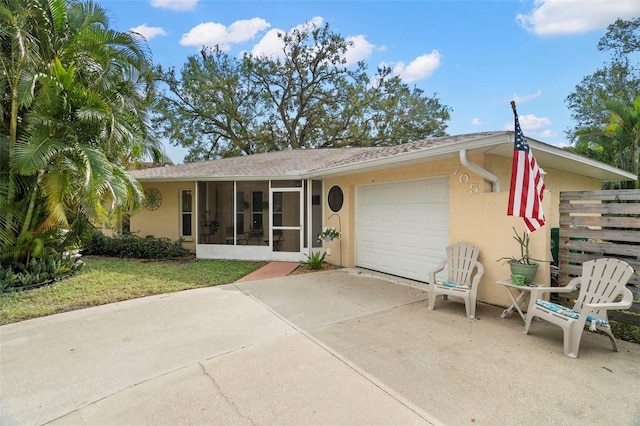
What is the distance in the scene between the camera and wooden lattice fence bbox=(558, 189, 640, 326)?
3945mm

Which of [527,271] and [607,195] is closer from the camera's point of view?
[607,195]

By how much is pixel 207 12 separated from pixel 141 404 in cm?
1281

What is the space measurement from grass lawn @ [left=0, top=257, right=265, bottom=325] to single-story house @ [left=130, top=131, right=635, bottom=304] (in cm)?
152

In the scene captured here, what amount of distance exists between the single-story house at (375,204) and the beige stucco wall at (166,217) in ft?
0.13

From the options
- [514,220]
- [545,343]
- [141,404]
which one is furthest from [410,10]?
[141,404]

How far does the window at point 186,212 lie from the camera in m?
11.6

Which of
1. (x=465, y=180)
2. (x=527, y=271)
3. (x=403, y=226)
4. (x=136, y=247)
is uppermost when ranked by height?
(x=465, y=180)

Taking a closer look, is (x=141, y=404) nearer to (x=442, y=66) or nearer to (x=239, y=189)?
(x=239, y=189)

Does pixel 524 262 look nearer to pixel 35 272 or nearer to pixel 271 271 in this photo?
pixel 271 271

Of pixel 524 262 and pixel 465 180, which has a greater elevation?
pixel 465 180

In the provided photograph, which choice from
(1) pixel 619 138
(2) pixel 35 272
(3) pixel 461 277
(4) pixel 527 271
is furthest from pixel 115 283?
(1) pixel 619 138

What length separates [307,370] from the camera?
310cm

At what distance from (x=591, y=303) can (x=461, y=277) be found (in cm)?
183

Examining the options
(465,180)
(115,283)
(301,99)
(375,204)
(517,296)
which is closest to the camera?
(517,296)
